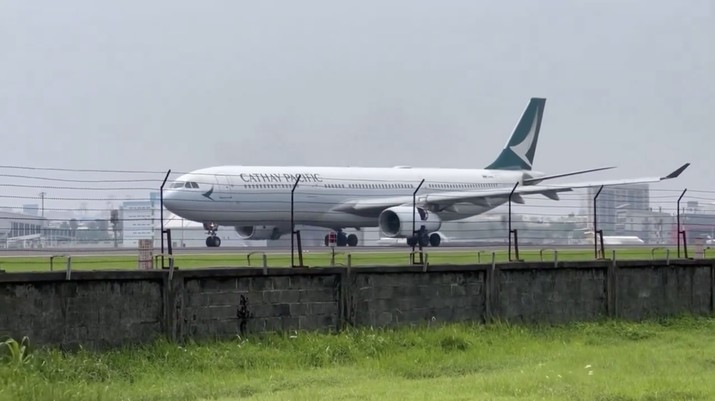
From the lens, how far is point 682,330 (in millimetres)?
15422

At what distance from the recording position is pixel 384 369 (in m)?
10.7

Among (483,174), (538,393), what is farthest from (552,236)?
(483,174)

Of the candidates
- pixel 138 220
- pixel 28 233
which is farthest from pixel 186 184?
pixel 28 233

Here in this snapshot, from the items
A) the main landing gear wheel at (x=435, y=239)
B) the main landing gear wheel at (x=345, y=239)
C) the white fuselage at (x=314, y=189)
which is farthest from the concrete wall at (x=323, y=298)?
the main landing gear wheel at (x=345, y=239)

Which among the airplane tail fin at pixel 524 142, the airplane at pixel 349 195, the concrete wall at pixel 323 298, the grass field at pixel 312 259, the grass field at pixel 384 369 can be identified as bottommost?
the grass field at pixel 384 369

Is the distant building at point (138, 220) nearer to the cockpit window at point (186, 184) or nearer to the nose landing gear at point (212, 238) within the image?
the nose landing gear at point (212, 238)

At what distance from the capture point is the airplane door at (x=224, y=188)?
86.9 ft

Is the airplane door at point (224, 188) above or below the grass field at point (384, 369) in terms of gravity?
above

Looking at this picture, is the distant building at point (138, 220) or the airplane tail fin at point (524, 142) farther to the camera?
the airplane tail fin at point (524, 142)

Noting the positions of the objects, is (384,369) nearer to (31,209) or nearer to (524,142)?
(31,209)

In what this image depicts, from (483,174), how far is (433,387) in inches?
1348

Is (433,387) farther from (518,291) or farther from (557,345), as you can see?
(518,291)

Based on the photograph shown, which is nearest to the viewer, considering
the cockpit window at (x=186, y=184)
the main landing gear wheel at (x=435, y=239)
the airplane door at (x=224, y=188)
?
the airplane door at (x=224, y=188)

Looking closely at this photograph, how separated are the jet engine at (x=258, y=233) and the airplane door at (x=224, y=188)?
2.15 m
